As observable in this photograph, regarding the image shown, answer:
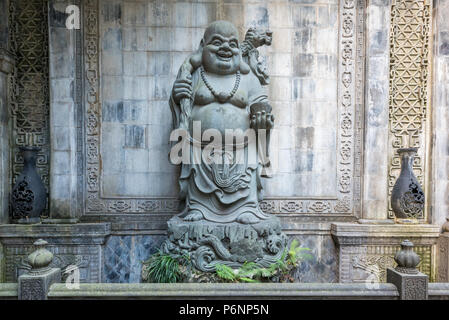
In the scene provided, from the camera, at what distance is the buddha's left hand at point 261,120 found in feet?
14.1

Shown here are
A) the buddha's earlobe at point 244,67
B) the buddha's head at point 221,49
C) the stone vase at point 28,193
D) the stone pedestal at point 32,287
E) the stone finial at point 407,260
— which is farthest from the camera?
the stone vase at point 28,193

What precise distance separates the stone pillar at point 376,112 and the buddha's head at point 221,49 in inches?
110

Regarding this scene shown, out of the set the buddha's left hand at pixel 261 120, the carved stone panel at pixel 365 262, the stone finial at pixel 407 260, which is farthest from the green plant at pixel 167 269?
the carved stone panel at pixel 365 262

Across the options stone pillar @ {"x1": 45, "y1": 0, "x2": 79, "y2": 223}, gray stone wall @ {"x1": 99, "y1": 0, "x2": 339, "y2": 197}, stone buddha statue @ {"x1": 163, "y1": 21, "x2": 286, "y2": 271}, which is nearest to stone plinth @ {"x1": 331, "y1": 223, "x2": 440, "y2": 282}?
gray stone wall @ {"x1": 99, "y1": 0, "x2": 339, "y2": 197}

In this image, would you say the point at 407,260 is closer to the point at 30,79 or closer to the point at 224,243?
the point at 224,243

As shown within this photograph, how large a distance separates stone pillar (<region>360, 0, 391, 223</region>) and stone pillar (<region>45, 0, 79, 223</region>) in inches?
216

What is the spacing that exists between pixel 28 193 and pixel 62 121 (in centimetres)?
139

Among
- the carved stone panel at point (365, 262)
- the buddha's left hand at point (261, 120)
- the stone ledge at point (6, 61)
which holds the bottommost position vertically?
the carved stone panel at point (365, 262)

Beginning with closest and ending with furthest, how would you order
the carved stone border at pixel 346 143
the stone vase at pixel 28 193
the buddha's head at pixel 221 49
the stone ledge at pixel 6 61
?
the buddha's head at pixel 221 49 → the stone vase at pixel 28 193 → the stone ledge at pixel 6 61 → the carved stone border at pixel 346 143

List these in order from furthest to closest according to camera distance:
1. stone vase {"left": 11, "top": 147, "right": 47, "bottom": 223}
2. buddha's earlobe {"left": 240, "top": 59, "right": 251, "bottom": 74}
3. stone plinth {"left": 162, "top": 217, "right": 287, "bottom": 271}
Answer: stone vase {"left": 11, "top": 147, "right": 47, "bottom": 223}, buddha's earlobe {"left": 240, "top": 59, "right": 251, "bottom": 74}, stone plinth {"left": 162, "top": 217, "right": 287, "bottom": 271}

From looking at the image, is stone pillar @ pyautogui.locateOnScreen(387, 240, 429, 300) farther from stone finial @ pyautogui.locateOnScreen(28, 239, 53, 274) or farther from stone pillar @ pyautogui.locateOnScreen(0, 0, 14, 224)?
stone pillar @ pyautogui.locateOnScreen(0, 0, 14, 224)

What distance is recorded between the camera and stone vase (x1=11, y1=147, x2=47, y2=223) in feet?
16.7

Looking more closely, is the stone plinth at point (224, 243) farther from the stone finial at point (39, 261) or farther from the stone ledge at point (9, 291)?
the stone ledge at point (9, 291)

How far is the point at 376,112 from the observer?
18.3 feet
